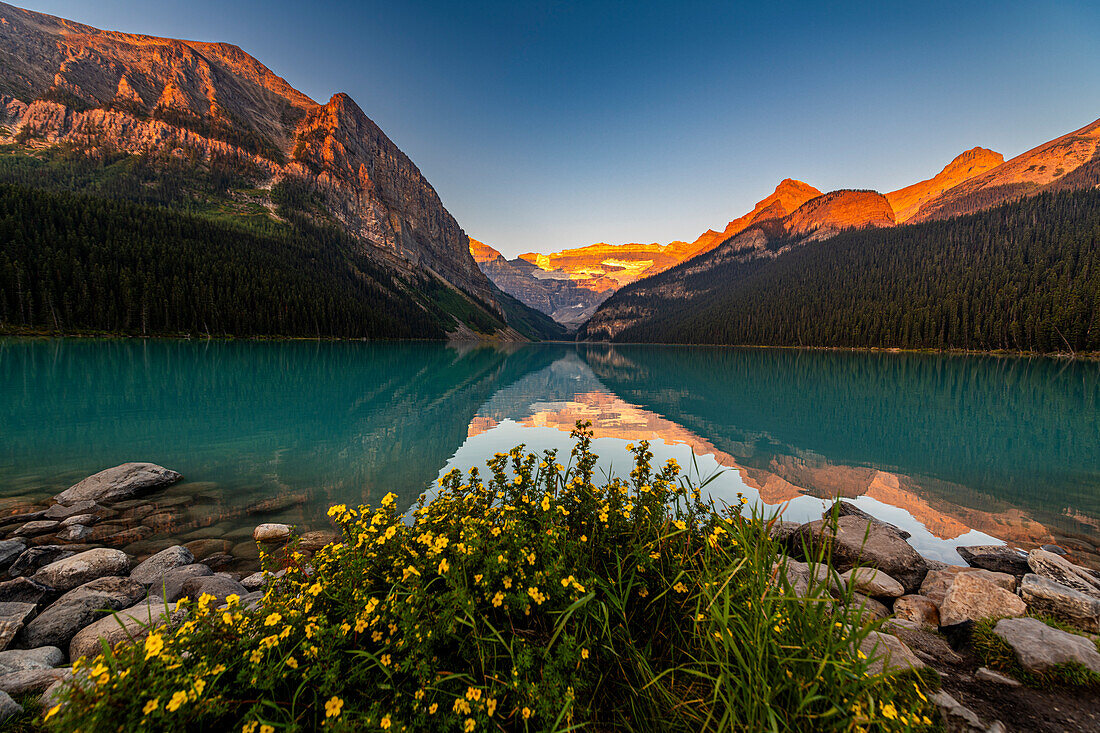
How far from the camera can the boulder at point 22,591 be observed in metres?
6.70

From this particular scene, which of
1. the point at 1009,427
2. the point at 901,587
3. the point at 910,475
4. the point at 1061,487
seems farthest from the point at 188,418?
the point at 1009,427

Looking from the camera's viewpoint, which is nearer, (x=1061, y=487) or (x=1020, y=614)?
(x=1020, y=614)

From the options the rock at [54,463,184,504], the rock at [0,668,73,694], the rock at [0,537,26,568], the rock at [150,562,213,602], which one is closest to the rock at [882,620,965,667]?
the rock at [0,668,73,694]

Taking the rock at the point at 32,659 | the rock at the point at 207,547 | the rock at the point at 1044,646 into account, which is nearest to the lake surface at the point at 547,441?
the rock at the point at 207,547

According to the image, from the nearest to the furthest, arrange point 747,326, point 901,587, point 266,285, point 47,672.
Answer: point 47,672, point 901,587, point 266,285, point 747,326

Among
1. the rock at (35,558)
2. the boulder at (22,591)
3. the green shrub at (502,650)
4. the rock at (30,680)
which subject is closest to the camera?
the green shrub at (502,650)

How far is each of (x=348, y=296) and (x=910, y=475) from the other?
5949 inches

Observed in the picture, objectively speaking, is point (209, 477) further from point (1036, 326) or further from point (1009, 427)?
point (1036, 326)

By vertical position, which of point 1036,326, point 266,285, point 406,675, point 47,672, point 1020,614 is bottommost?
point 1020,614

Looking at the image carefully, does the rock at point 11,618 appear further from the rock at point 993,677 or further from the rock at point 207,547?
the rock at point 993,677

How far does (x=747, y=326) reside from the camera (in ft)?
581

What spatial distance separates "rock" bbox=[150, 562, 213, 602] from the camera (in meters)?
7.13

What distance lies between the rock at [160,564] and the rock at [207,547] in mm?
398

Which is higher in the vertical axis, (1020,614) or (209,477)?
(1020,614)
